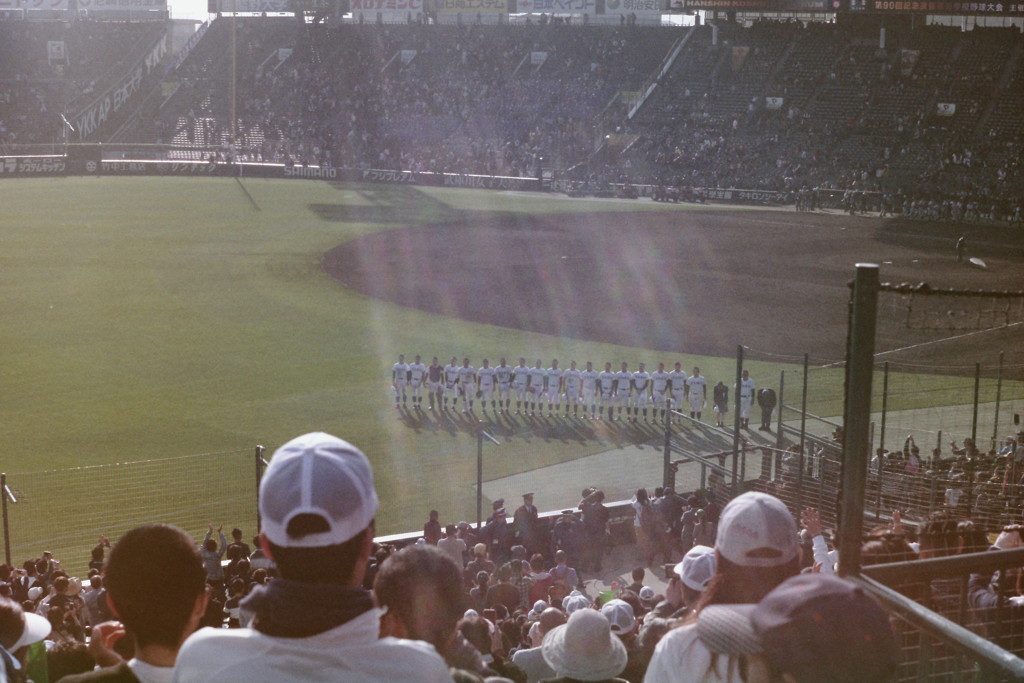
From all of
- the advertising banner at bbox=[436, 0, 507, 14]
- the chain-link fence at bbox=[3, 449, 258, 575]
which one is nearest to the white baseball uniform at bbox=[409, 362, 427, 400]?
the chain-link fence at bbox=[3, 449, 258, 575]

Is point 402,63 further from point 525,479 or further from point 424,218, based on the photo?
point 525,479

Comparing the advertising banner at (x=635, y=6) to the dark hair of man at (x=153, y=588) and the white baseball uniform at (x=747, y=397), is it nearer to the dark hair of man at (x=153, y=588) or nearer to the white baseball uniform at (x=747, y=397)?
the white baseball uniform at (x=747, y=397)

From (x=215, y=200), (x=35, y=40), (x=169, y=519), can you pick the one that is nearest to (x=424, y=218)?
(x=215, y=200)

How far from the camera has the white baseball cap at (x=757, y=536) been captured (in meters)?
3.43

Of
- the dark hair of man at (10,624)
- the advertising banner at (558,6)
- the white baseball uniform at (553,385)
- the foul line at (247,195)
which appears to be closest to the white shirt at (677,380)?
the white baseball uniform at (553,385)

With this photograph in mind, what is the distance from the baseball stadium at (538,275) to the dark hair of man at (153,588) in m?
1.99

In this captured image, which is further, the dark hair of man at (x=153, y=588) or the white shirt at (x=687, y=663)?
the dark hair of man at (x=153, y=588)

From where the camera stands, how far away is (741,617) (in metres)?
2.97

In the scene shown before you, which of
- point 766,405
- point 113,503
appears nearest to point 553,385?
point 766,405

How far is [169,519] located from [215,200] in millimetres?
39703

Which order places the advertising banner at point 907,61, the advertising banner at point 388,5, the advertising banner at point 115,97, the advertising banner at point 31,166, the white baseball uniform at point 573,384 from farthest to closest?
1. the advertising banner at point 388,5
2. the advertising banner at point 115,97
3. the advertising banner at point 907,61
4. the advertising banner at point 31,166
5. the white baseball uniform at point 573,384

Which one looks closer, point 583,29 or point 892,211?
point 892,211

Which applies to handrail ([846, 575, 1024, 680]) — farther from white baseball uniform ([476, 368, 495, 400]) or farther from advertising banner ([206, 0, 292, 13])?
advertising banner ([206, 0, 292, 13])

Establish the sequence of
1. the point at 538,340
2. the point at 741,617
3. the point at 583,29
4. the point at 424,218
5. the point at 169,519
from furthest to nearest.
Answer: the point at 583,29, the point at 424,218, the point at 538,340, the point at 169,519, the point at 741,617
